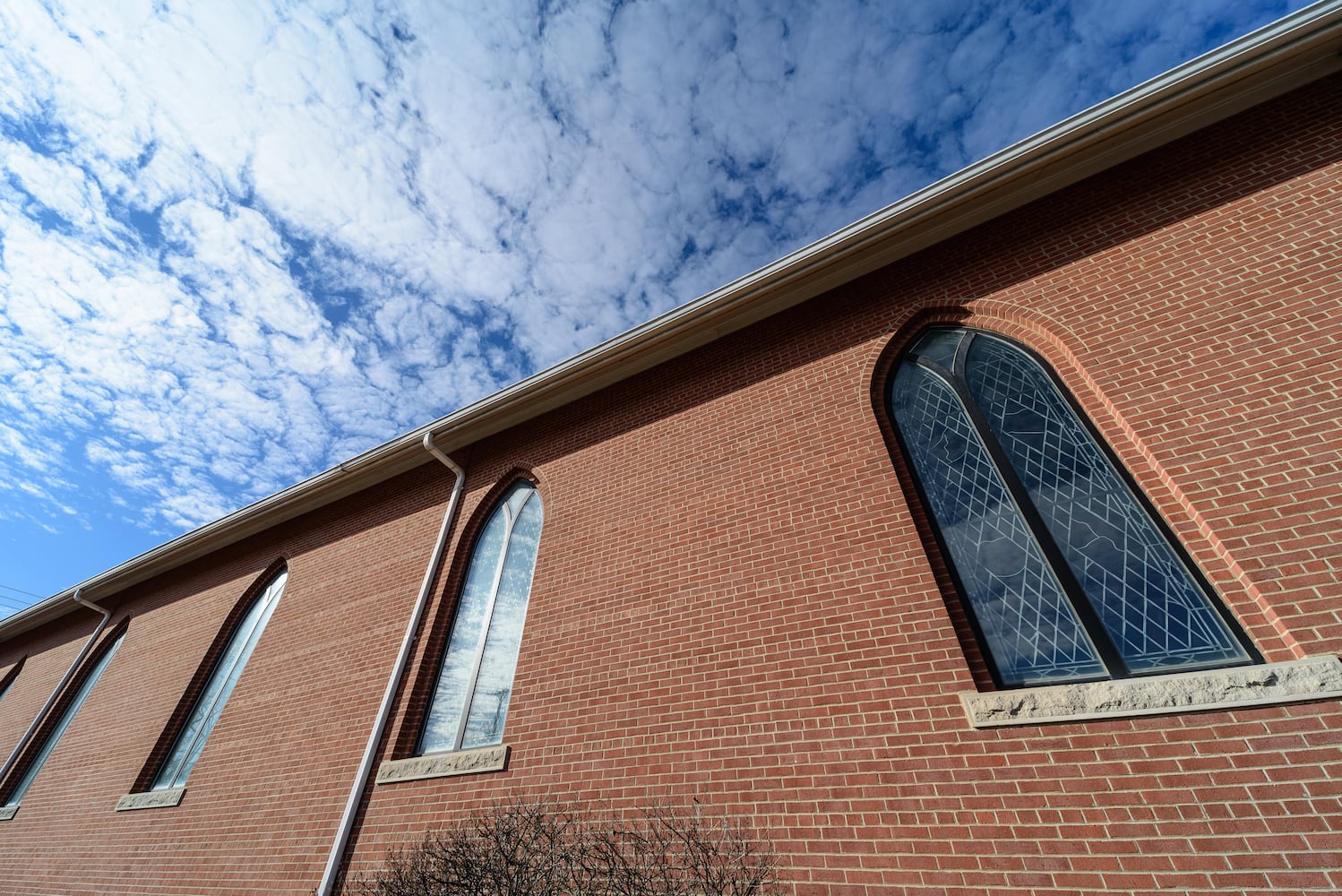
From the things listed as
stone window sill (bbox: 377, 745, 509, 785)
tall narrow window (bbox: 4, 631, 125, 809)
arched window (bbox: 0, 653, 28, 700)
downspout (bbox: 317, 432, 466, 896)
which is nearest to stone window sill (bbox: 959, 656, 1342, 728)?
stone window sill (bbox: 377, 745, 509, 785)

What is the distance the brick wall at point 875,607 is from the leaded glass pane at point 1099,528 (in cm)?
19

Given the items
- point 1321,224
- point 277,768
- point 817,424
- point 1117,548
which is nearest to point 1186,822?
point 1117,548

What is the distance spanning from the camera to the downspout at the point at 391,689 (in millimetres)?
5113

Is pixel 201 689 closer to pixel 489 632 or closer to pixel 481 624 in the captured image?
pixel 481 624

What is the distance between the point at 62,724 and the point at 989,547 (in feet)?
Result: 49.2

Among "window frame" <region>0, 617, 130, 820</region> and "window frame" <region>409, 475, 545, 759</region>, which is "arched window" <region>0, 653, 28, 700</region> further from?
"window frame" <region>409, 475, 545, 759</region>

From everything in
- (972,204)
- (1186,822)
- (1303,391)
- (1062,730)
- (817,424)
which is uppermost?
(972,204)

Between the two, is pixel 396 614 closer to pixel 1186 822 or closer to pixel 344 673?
pixel 344 673

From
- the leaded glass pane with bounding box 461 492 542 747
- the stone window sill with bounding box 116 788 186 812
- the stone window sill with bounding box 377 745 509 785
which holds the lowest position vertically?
the stone window sill with bounding box 377 745 509 785

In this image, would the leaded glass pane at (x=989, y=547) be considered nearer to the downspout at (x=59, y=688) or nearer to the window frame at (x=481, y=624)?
the window frame at (x=481, y=624)

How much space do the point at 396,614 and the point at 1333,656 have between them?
25.2 ft

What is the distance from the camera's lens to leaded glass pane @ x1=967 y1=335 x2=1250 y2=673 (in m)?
3.45

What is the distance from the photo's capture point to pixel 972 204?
17.5ft

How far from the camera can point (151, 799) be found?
7.06m
